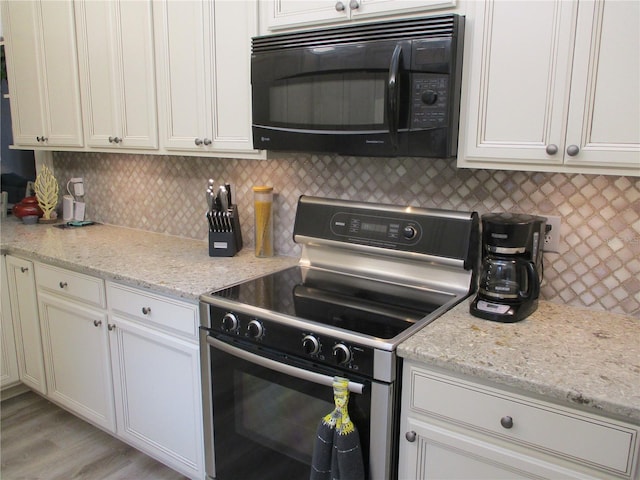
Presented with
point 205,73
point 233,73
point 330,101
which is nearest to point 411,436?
point 330,101

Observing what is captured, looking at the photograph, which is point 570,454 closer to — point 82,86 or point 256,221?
point 256,221

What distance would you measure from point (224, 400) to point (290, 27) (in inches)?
51.7

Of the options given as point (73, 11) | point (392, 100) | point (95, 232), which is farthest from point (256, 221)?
point (73, 11)

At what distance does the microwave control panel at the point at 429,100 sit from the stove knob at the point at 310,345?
69 cm

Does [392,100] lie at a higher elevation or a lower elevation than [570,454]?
higher

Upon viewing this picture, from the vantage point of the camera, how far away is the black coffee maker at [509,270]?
150 centimetres

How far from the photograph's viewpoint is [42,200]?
308 centimetres

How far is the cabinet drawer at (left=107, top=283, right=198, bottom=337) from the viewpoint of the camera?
184 centimetres

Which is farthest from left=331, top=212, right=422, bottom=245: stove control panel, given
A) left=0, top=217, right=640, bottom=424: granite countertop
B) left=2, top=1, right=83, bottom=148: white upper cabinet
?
left=2, top=1, right=83, bottom=148: white upper cabinet

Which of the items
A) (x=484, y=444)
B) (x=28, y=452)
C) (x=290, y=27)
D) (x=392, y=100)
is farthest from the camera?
Result: (x=28, y=452)

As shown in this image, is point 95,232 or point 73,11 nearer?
point 73,11

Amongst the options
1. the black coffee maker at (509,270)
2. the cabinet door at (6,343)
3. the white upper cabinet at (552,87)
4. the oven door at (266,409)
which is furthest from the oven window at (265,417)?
the cabinet door at (6,343)

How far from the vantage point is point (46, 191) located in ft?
10.1

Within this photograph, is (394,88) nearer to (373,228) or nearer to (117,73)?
(373,228)
